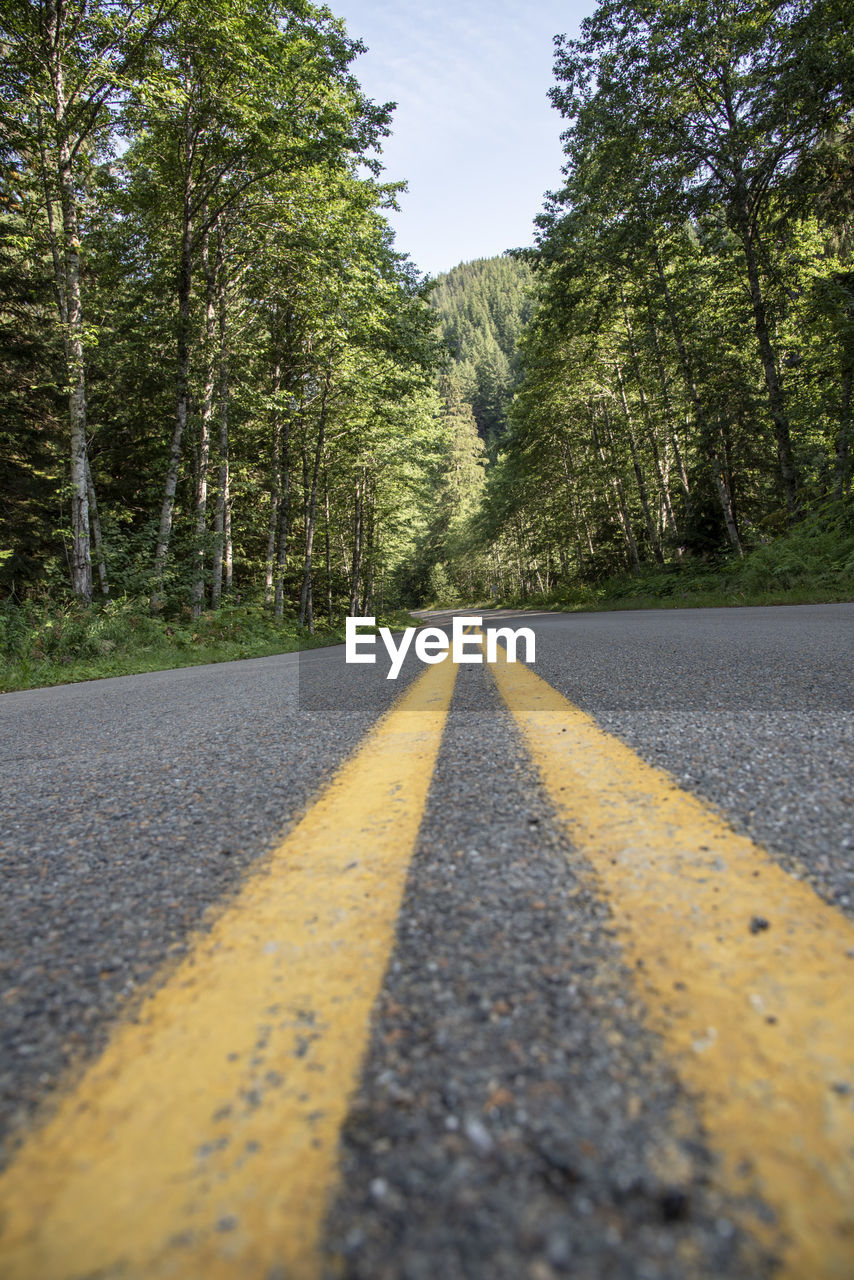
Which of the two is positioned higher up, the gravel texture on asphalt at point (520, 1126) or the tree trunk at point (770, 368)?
the tree trunk at point (770, 368)

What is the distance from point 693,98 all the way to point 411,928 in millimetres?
16785

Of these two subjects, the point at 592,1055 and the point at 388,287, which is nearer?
the point at 592,1055

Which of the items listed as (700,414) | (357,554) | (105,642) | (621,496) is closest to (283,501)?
(357,554)

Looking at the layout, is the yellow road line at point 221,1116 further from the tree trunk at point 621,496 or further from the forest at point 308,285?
the tree trunk at point 621,496

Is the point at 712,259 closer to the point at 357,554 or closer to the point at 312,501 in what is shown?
the point at 312,501

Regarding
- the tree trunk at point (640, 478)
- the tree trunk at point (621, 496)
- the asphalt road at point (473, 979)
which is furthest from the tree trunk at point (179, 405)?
the tree trunk at point (621, 496)

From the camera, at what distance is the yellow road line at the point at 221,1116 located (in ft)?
1.24

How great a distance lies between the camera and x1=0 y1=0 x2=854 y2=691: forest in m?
8.54

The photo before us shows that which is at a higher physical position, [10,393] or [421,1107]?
[10,393]

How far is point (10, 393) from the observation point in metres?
13.9

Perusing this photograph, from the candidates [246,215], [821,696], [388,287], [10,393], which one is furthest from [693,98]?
[10,393]

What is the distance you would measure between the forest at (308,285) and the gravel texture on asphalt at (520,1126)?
779 cm

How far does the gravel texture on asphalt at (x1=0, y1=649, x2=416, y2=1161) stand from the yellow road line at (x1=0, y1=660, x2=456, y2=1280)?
59mm

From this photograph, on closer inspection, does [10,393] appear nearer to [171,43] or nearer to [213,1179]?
[171,43]
